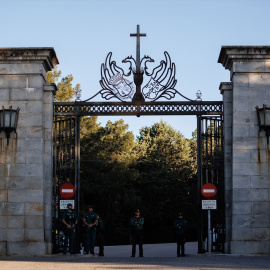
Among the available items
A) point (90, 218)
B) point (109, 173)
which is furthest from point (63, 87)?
point (90, 218)

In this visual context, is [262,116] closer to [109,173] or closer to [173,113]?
[173,113]

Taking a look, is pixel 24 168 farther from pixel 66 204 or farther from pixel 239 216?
pixel 239 216

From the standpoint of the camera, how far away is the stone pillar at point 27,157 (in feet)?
59.2

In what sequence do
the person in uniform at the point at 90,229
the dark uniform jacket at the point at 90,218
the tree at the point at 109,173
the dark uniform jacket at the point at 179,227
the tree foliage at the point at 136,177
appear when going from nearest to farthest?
the person in uniform at the point at 90,229 → the dark uniform jacket at the point at 90,218 → the dark uniform jacket at the point at 179,227 → the tree at the point at 109,173 → the tree foliage at the point at 136,177

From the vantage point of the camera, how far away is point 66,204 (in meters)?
18.6

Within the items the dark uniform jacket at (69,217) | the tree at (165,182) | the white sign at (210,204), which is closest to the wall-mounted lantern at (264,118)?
the white sign at (210,204)

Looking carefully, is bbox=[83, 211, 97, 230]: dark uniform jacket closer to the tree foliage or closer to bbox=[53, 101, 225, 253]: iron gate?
bbox=[53, 101, 225, 253]: iron gate

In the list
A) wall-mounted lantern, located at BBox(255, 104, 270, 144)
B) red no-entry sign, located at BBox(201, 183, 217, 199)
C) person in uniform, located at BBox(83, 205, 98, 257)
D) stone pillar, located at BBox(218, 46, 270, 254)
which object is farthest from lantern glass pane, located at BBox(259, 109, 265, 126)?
person in uniform, located at BBox(83, 205, 98, 257)

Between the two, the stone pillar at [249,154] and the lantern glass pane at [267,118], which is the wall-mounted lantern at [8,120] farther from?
the lantern glass pane at [267,118]

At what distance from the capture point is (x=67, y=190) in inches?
723

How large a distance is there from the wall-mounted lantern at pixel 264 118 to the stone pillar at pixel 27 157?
19.1 feet

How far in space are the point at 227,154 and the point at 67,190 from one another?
4.58 m

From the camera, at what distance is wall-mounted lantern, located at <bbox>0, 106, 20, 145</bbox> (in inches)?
717

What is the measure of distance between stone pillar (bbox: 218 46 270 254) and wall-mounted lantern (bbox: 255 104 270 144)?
7.9 inches
